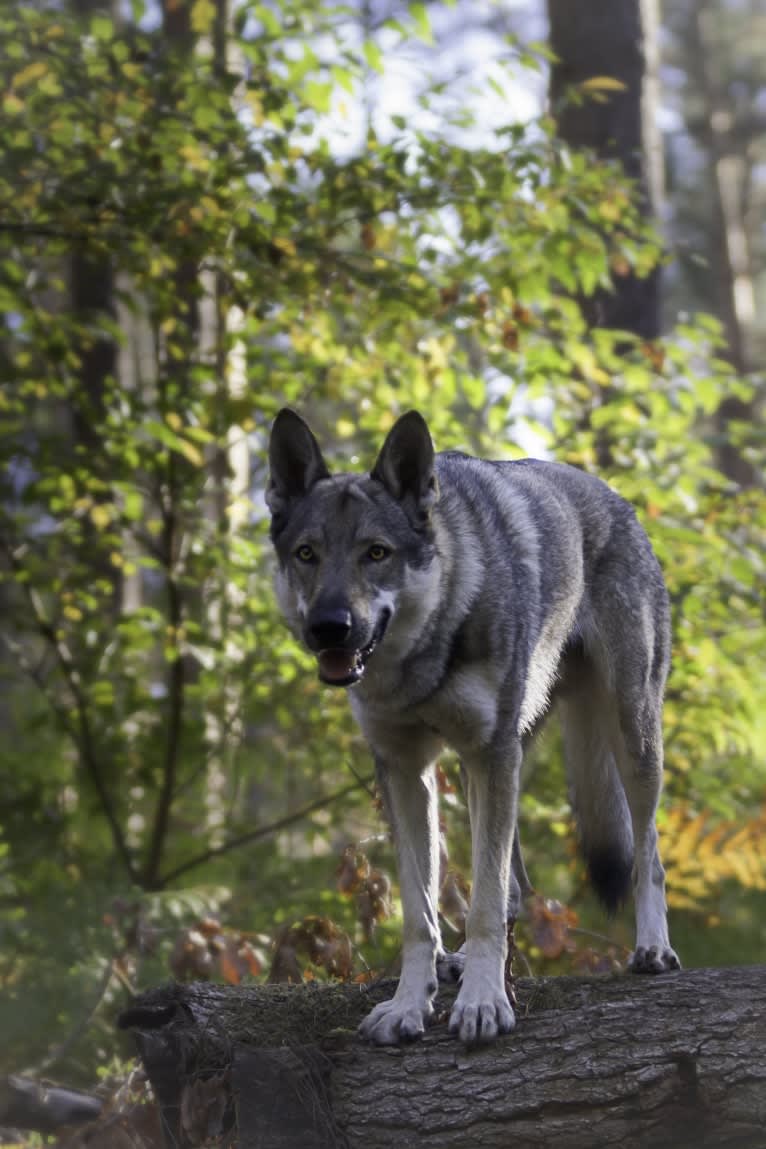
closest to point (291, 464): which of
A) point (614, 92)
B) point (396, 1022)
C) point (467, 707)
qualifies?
point (467, 707)

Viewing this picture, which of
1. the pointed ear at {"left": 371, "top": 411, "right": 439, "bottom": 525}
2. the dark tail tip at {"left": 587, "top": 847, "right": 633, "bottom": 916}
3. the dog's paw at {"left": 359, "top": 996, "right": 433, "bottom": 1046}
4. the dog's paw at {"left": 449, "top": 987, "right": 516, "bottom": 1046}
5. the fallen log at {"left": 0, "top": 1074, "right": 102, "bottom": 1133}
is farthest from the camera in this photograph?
the fallen log at {"left": 0, "top": 1074, "right": 102, "bottom": 1133}

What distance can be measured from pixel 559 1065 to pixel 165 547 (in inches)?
167

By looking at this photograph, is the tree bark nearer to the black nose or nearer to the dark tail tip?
the dark tail tip

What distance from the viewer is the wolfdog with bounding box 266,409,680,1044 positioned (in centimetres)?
409

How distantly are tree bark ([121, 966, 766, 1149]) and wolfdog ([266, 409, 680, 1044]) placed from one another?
0.15 meters

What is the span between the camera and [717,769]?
7.67 meters

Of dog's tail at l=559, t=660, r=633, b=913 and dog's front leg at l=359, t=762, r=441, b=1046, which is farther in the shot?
dog's tail at l=559, t=660, r=633, b=913

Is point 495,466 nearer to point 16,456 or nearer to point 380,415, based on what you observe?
point 380,415

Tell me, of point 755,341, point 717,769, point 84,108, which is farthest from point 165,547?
point 755,341

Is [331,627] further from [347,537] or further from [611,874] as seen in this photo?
[611,874]

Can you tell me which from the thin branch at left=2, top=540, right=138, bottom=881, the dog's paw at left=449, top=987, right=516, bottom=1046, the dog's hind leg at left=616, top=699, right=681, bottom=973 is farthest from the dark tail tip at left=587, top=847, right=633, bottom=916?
the thin branch at left=2, top=540, right=138, bottom=881

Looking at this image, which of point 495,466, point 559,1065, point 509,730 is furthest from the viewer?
point 495,466

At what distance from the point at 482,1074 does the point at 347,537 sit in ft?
5.64

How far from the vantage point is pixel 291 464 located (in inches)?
174
